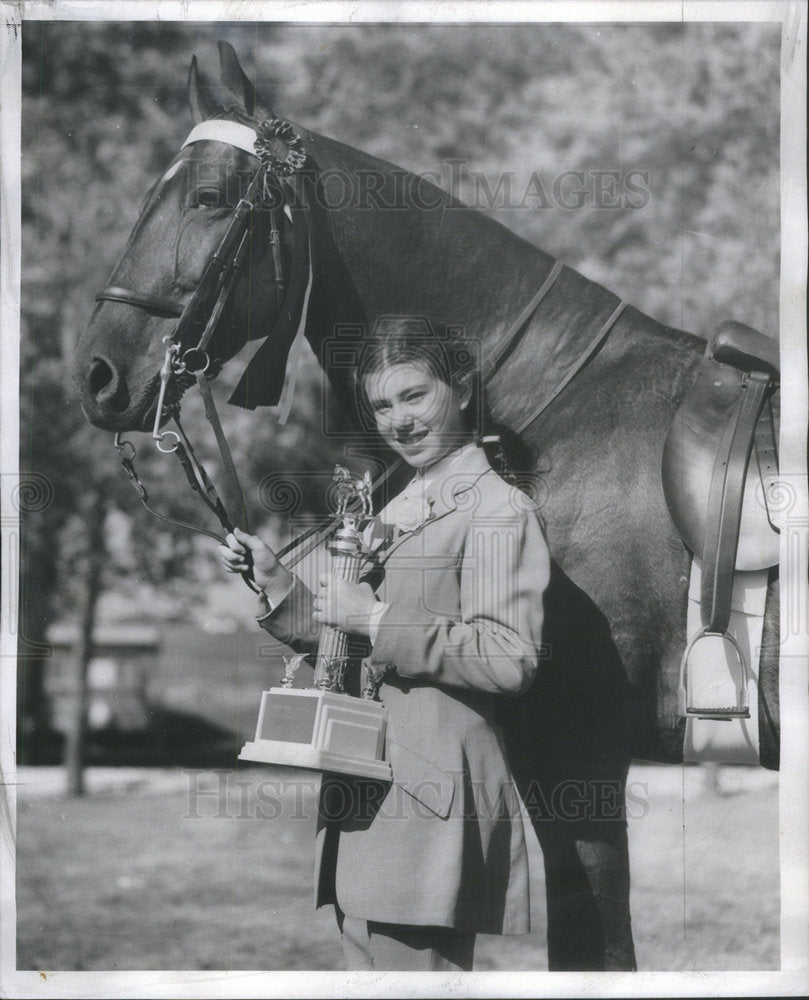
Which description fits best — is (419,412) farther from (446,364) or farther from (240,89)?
(240,89)

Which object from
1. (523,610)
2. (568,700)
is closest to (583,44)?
(523,610)

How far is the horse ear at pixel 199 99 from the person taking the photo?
328 centimetres

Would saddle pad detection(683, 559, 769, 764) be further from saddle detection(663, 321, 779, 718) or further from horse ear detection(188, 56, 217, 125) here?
horse ear detection(188, 56, 217, 125)

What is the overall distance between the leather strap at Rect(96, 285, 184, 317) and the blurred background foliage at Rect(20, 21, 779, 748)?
0.42ft

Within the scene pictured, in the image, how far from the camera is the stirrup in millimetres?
3111

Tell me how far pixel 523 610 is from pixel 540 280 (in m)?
0.96

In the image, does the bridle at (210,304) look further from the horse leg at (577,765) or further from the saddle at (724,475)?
the saddle at (724,475)

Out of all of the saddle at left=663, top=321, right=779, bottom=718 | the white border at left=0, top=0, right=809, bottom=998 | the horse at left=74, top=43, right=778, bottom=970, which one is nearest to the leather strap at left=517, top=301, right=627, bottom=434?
the horse at left=74, top=43, right=778, bottom=970

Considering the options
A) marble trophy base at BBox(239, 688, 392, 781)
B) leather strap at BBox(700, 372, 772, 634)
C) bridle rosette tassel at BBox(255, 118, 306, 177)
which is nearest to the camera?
marble trophy base at BBox(239, 688, 392, 781)

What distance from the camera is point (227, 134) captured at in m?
3.22

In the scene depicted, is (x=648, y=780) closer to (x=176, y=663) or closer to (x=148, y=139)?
(x=176, y=663)

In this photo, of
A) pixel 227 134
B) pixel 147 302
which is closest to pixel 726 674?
pixel 147 302

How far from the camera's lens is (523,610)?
3.05 m

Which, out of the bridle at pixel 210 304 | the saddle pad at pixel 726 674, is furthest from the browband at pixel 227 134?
the saddle pad at pixel 726 674
